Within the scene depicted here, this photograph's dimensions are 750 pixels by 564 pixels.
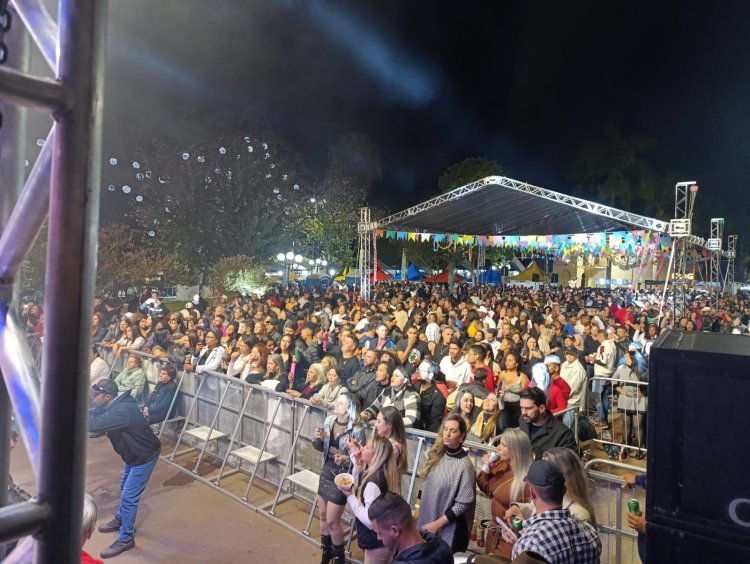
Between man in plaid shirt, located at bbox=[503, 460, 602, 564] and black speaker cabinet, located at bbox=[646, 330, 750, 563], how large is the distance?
1.09 metres

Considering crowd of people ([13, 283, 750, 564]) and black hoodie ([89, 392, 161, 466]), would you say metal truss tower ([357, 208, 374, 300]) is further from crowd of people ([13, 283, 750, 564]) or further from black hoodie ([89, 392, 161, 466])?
black hoodie ([89, 392, 161, 466])

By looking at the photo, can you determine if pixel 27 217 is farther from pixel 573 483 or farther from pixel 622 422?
pixel 622 422

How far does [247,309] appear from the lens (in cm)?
1473

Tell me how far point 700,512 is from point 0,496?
2.13 metres

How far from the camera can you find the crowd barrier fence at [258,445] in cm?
506

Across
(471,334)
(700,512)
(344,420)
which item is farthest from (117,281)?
(700,512)

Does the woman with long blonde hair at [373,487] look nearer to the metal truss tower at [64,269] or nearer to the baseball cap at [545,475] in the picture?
the baseball cap at [545,475]

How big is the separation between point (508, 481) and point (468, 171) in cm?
3903

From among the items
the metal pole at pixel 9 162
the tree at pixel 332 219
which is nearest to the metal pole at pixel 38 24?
the metal pole at pixel 9 162

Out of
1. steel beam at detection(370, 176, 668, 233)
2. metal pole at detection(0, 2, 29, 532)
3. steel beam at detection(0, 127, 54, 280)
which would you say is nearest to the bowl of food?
A: metal pole at detection(0, 2, 29, 532)

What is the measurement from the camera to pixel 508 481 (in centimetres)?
386

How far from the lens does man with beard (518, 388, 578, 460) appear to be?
443cm

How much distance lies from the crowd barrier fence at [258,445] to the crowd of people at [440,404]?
0.25 metres

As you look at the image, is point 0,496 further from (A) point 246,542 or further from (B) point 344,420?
(A) point 246,542
